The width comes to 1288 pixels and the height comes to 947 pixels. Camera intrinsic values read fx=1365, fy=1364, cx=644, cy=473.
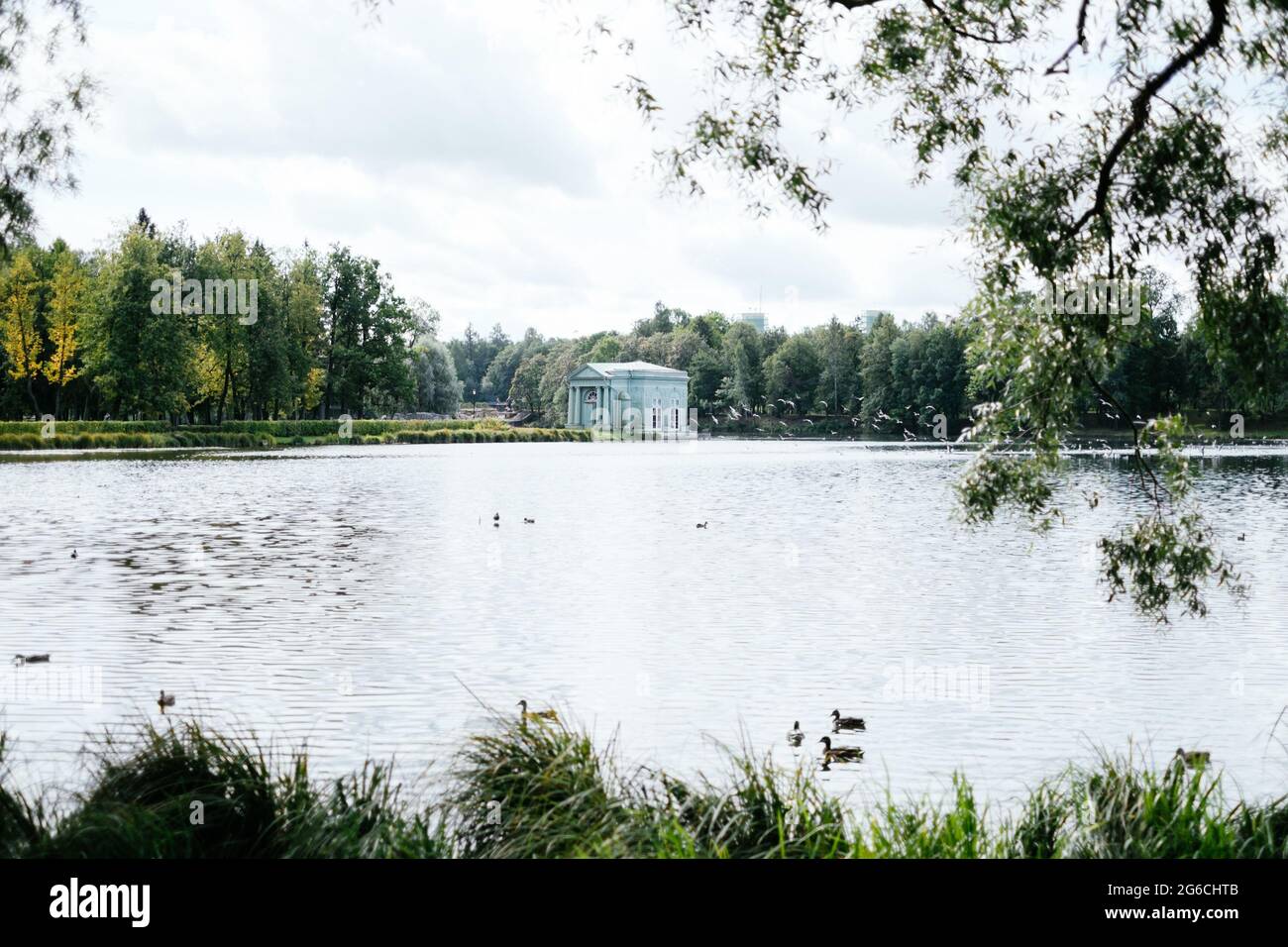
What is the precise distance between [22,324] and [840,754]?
66.0 meters

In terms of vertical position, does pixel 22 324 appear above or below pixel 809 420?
above

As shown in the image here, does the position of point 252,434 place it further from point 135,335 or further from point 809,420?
point 809,420

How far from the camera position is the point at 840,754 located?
10586 millimetres

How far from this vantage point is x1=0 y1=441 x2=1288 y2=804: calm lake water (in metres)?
11.5

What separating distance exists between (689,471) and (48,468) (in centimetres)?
2703

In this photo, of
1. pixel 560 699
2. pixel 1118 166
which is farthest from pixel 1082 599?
pixel 1118 166

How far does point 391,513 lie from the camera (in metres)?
36.1

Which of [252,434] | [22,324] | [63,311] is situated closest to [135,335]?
[63,311]

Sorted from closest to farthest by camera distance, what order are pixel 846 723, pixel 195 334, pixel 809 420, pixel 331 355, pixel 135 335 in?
pixel 846 723
pixel 135 335
pixel 195 334
pixel 331 355
pixel 809 420

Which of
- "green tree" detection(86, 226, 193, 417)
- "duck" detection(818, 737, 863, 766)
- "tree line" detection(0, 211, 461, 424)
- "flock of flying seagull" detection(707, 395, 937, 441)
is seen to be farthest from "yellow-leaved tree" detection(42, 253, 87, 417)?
"duck" detection(818, 737, 863, 766)

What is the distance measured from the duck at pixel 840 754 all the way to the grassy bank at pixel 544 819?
9.46ft

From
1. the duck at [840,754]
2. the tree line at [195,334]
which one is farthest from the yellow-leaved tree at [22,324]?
the duck at [840,754]

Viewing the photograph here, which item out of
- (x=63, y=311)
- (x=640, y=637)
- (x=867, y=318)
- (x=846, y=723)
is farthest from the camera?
(x=867, y=318)

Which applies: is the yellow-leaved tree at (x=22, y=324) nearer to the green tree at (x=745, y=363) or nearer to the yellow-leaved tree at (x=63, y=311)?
the yellow-leaved tree at (x=63, y=311)
